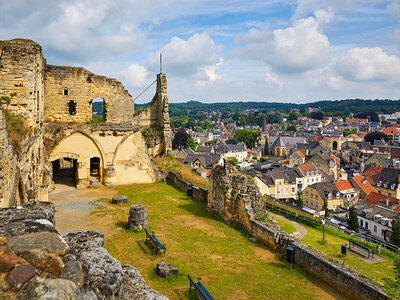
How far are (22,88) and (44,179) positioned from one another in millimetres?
5768

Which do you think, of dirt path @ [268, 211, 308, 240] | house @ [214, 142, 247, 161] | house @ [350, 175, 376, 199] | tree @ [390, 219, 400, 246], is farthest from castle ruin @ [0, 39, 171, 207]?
house @ [214, 142, 247, 161]

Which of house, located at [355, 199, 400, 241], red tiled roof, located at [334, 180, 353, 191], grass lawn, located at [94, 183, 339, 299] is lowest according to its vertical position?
house, located at [355, 199, 400, 241]

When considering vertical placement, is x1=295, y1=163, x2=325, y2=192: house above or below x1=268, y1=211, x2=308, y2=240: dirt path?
below

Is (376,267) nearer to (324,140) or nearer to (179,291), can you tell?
(179,291)

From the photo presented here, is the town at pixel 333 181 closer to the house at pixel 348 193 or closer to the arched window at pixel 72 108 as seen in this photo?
the house at pixel 348 193

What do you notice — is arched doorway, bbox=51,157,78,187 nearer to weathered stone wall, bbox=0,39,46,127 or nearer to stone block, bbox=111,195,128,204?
stone block, bbox=111,195,128,204

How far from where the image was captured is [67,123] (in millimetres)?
19531

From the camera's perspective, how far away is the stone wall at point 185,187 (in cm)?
1672

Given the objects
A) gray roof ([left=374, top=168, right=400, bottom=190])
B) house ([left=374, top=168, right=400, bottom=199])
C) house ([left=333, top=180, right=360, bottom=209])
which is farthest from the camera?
gray roof ([left=374, top=168, right=400, bottom=190])

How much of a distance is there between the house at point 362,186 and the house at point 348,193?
96 cm

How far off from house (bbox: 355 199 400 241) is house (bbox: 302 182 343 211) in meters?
7.82

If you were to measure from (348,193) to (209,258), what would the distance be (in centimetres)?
5440

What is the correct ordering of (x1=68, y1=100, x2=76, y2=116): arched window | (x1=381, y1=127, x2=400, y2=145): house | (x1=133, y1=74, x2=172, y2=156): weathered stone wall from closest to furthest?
1. (x1=68, y1=100, x2=76, y2=116): arched window
2. (x1=133, y1=74, x2=172, y2=156): weathered stone wall
3. (x1=381, y1=127, x2=400, y2=145): house

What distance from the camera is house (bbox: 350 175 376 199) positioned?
195ft
